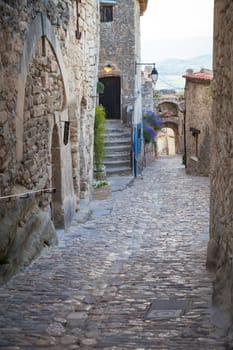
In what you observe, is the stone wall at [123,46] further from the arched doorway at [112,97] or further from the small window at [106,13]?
the arched doorway at [112,97]

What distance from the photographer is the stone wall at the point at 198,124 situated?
19.1 m

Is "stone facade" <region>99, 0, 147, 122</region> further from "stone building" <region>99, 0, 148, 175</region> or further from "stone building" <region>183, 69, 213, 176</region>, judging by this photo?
"stone building" <region>183, 69, 213, 176</region>

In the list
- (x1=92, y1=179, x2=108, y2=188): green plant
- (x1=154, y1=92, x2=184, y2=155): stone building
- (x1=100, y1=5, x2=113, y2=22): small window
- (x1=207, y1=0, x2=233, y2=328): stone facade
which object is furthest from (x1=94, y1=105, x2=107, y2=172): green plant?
(x1=154, y1=92, x2=184, y2=155): stone building

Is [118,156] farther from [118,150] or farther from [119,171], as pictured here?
[119,171]

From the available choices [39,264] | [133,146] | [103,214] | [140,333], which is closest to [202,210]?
[103,214]

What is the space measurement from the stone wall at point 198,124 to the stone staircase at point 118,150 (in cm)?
250

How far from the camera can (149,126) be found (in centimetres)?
2566

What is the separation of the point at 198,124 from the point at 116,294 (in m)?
15.8

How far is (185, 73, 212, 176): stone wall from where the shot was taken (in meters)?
19.1

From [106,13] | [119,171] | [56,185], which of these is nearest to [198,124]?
[119,171]

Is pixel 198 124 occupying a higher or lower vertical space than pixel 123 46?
lower

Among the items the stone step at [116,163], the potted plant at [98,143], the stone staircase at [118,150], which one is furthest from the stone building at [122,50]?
the potted plant at [98,143]

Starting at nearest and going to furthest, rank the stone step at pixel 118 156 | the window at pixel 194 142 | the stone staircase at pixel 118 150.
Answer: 1. the stone staircase at pixel 118 150
2. the stone step at pixel 118 156
3. the window at pixel 194 142

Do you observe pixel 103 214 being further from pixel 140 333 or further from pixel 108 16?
pixel 108 16
